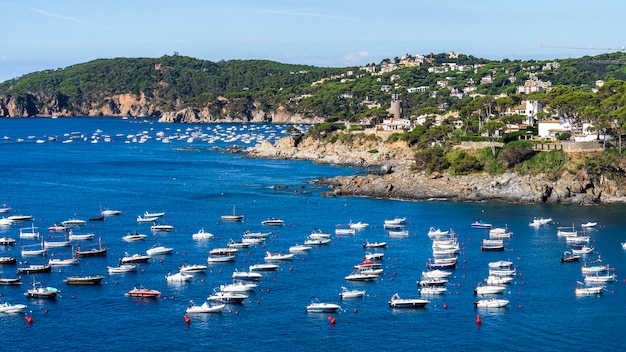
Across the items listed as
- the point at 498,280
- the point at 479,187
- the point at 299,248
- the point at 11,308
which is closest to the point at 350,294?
the point at 498,280

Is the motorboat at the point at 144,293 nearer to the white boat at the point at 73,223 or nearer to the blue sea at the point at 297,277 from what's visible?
the blue sea at the point at 297,277

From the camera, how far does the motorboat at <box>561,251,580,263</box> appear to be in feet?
195

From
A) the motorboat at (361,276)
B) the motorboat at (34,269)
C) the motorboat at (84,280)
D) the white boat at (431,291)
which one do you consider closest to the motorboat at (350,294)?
the motorboat at (361,276)

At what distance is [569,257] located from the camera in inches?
2378

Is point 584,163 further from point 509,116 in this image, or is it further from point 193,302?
point 193,302

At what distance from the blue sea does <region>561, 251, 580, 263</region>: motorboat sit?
72 cm

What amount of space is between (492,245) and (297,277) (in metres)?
16.3

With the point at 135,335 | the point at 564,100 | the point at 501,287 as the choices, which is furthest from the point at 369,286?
the point at 564,100

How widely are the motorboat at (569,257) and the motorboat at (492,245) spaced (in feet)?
14.8

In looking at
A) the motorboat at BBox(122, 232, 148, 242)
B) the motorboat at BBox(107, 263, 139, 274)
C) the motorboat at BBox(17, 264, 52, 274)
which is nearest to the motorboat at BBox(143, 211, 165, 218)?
the motorboat at BBox(122, 232, 148, 242)

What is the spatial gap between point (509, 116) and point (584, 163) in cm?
2101

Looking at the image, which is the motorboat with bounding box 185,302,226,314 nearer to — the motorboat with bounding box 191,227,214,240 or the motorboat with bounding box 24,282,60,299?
the motorboat with bounding box 24,282,60,299

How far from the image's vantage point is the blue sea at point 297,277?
44188mm

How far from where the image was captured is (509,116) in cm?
10244
